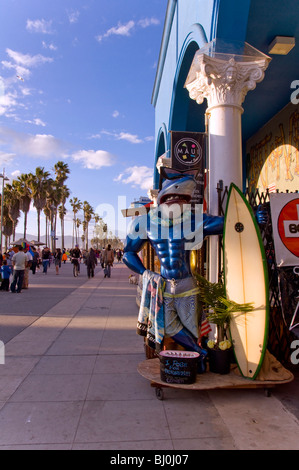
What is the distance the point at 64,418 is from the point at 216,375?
1663mm

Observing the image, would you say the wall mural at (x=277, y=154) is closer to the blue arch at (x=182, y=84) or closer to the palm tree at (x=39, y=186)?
the blue arch at (x=182, y=84)

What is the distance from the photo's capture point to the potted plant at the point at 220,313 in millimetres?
3828

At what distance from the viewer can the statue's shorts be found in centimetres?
391

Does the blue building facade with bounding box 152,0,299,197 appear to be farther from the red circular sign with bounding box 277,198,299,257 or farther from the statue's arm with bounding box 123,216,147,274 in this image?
the statue's arm with bounding box 123,216,147,274

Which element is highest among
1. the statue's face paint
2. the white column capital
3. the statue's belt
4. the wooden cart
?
the white column capital

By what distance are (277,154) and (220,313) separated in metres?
9.02

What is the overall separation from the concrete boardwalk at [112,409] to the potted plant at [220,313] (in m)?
0.32

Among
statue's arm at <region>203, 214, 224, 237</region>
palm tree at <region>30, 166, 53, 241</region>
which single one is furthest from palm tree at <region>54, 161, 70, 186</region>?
statue's arm at <region>203, 214, 224, 237</region>

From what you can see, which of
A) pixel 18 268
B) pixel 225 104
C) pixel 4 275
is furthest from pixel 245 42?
pixel 4 275

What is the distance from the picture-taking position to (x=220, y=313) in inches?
155

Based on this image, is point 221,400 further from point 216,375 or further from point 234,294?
point 234,294

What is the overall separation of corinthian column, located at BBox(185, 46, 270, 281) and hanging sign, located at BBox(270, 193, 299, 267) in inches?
38.6

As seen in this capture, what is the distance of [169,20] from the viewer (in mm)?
12258

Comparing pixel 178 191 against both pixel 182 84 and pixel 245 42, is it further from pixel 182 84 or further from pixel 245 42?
pixel 182 84
